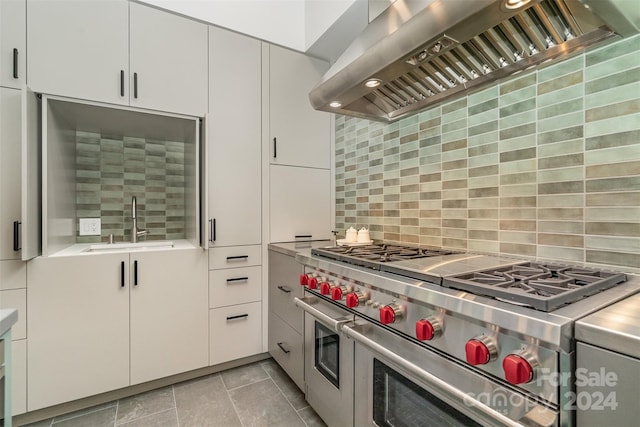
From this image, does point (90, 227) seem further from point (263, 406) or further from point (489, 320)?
point (489, 320)

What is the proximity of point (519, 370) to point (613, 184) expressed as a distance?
85 cm

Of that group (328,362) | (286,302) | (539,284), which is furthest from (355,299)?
(286,302)

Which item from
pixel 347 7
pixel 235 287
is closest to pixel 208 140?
pixel 235 287

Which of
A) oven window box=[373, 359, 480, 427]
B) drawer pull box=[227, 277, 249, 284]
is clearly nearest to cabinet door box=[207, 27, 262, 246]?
drawer pull box=[227, 277, 249, 284]

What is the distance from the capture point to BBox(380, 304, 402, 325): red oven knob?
953mm

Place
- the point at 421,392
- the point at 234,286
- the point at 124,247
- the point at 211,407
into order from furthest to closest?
the point at 234,286
the point at 124,247
the point at 211,407
the point at 421,392

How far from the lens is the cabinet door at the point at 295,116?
2240 mm

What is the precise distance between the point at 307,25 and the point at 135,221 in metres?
2.02

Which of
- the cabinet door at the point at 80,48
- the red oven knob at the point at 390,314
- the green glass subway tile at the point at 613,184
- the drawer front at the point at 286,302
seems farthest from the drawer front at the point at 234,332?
the green glass subway tile at the point at 613,184

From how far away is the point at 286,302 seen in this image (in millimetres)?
1872

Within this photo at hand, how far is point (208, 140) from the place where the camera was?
6.28ft

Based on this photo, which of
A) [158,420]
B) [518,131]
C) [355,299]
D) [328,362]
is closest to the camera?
[355,299]

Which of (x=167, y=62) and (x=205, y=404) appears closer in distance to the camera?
(x=205, y=404)

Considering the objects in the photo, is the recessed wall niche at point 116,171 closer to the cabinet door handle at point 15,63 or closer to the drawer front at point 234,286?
the cabinet door handle at point 15,63
